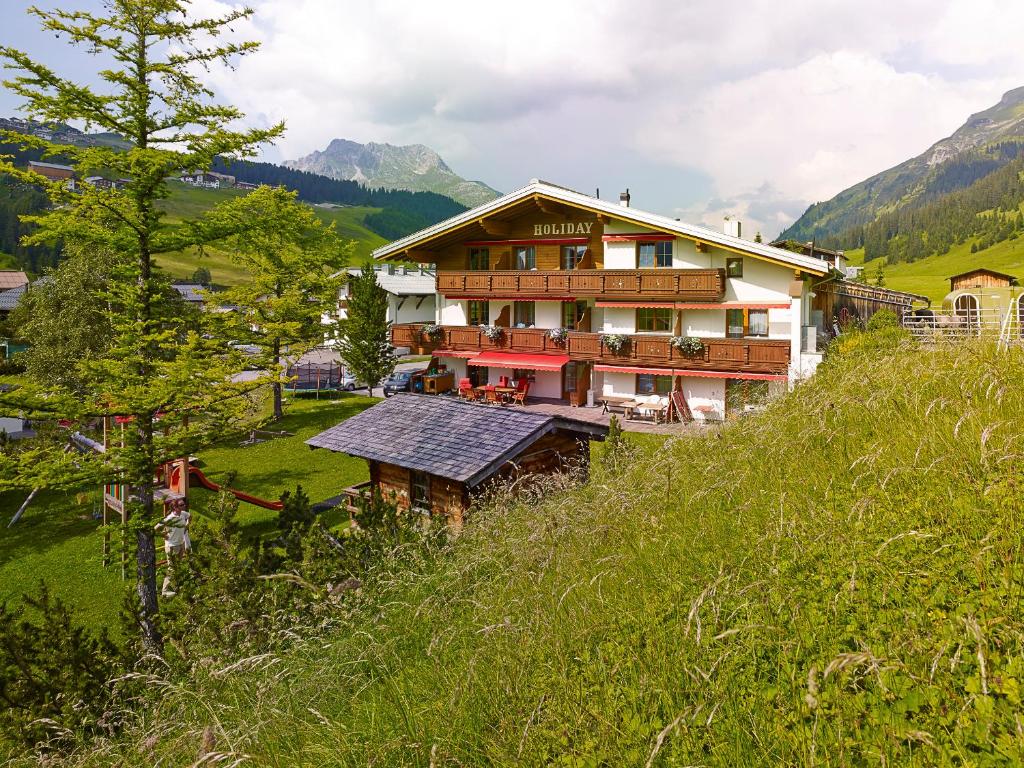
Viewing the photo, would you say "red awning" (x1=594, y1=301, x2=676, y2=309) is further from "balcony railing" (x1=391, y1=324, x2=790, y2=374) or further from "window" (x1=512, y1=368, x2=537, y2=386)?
"window" (x1=512, y1=368, x2=537, y2=386)

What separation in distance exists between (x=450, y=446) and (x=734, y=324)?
18319mm

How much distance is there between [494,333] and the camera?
30.9m

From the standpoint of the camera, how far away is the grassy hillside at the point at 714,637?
8.77 feet

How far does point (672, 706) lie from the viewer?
3.07m

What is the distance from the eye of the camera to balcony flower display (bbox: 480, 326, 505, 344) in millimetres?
30938

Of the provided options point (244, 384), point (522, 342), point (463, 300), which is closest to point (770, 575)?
point (244, 384)

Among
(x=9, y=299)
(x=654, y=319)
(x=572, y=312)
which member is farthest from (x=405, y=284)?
(x=9, y=299)

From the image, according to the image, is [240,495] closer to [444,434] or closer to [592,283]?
[444,434]

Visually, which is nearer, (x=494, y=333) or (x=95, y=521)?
(x=95, y=521)

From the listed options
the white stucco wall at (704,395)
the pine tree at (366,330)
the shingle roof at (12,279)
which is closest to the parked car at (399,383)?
the pine tree at (366,330)

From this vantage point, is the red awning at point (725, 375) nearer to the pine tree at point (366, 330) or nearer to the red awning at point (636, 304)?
the red awning at point (636, 304)

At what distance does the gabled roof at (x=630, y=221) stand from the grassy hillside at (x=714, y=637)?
63.6 feet

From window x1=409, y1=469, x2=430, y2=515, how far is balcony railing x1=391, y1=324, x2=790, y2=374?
15.4 meters

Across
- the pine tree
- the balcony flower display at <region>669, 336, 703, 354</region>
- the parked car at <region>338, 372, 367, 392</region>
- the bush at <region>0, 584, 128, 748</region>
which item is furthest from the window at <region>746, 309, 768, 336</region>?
the bush at <region>0, 584, 128, 748</region>
